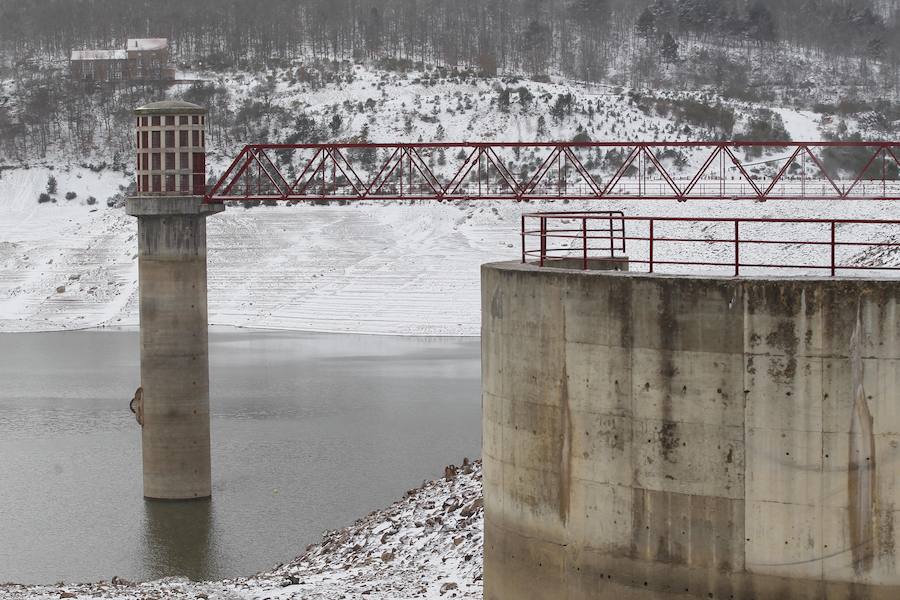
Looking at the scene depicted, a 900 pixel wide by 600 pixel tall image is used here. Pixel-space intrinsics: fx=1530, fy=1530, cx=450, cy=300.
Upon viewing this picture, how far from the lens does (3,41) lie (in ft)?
503

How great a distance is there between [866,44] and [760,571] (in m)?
160

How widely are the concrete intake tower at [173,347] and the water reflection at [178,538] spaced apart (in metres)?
0.62

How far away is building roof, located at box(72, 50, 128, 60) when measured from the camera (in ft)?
446

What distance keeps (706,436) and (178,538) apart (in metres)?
18.1

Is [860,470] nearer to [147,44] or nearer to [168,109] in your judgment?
[168,109]

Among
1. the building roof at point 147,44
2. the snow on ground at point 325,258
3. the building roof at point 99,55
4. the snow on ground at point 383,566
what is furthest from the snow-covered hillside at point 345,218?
the snow on ground at point 383,566

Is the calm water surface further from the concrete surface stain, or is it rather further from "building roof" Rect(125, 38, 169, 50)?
"building roof" Rect(125, 38, 169, 50)

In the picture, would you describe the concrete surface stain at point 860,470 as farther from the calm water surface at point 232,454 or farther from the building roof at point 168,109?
Answer: the building roof at point 168,109

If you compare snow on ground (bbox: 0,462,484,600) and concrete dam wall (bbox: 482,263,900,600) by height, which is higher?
concrete dam wall (bbox: 482,263,900,600)

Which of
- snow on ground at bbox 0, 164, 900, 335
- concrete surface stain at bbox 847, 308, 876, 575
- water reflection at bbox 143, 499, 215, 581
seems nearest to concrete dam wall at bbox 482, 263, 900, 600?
concrete surface stain at bbox 847, 308, 876, 575

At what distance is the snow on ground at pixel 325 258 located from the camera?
247 ft

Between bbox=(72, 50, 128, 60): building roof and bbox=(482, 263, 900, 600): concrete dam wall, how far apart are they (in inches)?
4797

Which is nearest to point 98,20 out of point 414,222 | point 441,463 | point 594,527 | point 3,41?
point 3,41

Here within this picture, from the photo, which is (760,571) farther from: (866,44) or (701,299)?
(866,44)
